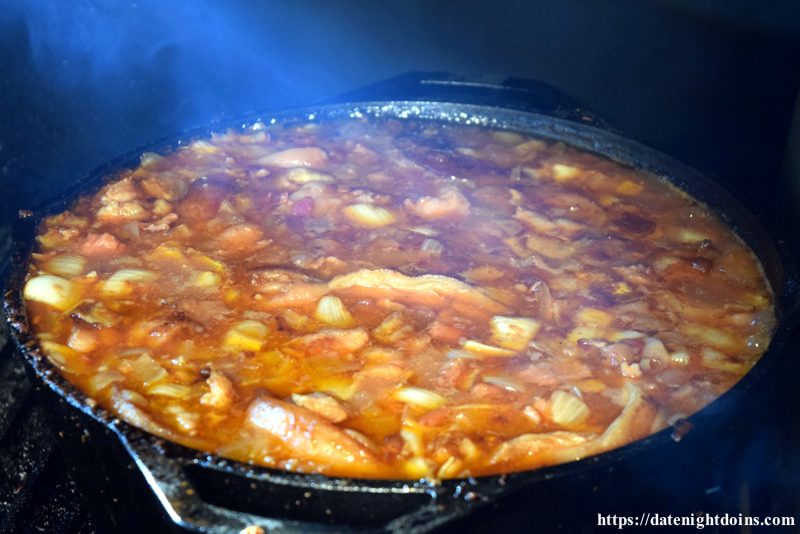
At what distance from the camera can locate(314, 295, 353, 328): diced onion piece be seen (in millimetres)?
2484

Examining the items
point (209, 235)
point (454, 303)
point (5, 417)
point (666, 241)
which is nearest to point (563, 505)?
point (454, 303)

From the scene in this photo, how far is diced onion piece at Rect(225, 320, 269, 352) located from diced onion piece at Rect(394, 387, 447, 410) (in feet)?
1.60

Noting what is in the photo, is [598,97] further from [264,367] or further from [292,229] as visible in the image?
[264,367]

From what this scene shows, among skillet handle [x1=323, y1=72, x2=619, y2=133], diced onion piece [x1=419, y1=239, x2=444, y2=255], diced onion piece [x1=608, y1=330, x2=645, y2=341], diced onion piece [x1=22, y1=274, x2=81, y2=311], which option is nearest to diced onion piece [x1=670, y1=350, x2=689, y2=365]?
diced onion piece [x1=608, y1=330, x2=645, y2=341]

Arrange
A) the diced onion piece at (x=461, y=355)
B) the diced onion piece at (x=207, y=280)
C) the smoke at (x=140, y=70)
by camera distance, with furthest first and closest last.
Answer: the smoke at (x=140, y=70)
the diced onion piece at (x=207, y=280)
the diced onion piece at (x=461, y=355)

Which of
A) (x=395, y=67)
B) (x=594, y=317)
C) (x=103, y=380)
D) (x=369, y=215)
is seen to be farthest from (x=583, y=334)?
(x=395, y=67)

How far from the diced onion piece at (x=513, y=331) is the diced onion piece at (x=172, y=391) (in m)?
0.94

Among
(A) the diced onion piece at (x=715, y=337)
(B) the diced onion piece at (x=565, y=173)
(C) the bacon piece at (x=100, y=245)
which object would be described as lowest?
(A) the diced onion piece at (x=715, y=337)

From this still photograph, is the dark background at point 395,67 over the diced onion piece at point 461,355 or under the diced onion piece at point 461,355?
over

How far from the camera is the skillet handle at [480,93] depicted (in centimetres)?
392

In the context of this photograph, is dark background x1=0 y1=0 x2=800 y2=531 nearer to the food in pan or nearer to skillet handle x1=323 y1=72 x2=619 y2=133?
skillet handle x1=323 y1=72 x2=619 y2=133

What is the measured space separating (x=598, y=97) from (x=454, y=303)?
99.0 inches

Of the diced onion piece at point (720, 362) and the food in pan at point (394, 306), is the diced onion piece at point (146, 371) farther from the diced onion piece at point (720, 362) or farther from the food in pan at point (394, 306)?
the diced onion piece at point (720, 362)

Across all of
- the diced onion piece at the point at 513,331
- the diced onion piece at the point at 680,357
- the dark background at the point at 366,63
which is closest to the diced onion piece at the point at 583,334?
the diced onion piece at the point at 513,331
